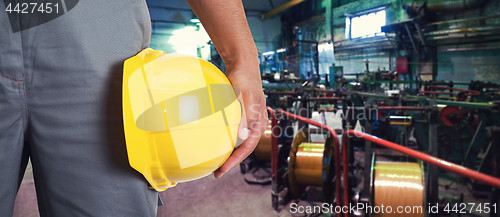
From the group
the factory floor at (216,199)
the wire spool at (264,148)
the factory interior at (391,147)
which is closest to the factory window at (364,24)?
the factory interior at (391,147)

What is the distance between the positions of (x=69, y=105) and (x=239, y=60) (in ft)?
1.29

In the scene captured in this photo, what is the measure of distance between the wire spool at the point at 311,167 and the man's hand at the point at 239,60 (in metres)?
2.49

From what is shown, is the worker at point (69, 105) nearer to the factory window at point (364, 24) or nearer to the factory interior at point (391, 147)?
the factory interior at point (391, 147)

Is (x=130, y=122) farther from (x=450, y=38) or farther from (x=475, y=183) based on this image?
(x=450, y=38)

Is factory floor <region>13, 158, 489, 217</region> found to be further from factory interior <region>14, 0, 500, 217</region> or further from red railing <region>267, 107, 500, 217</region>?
red railing <region>267, 107, 500, 217</region>

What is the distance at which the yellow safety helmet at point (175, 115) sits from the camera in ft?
1.67

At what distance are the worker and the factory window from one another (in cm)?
1325

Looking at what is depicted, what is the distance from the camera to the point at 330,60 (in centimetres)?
1419

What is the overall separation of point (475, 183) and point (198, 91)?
4.43m

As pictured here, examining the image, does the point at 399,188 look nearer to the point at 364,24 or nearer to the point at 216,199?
the point at 216,199

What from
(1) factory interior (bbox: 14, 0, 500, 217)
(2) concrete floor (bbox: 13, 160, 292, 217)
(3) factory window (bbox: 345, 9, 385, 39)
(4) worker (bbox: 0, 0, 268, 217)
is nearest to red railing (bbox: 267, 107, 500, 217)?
(1) factory interior (bbox: 14, 0, 500, 217)

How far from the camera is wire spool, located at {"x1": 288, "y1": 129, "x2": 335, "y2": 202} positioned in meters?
3.09

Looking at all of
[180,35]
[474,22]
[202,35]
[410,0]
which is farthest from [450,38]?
[180,35]

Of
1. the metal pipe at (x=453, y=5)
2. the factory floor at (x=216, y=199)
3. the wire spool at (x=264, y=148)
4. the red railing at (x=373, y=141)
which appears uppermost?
the metal pipe at (x=453, y=5)
